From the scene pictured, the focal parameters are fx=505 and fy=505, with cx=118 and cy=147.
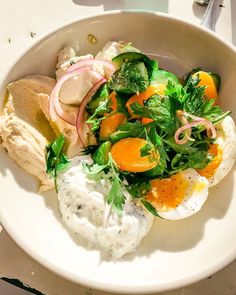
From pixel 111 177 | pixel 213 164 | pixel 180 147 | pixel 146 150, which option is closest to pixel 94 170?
pixel 111 177

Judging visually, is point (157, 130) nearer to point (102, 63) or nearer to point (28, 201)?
point (102, 63)

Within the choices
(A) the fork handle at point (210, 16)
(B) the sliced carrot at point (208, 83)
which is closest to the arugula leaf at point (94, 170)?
(B) the sliced carrot at point (208, 83)

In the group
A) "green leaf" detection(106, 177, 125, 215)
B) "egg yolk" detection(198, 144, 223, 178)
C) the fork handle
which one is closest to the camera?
"green leaf" detection(106, 177, 125, 215)

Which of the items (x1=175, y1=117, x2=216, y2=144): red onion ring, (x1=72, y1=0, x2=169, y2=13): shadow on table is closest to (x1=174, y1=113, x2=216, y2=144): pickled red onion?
(x1=175, y1=117, x2=216, y2=144): red onion ring

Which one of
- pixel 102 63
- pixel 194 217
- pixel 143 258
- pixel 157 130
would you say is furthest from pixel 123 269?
pixel 102 63

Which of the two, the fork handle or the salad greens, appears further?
the fork handle

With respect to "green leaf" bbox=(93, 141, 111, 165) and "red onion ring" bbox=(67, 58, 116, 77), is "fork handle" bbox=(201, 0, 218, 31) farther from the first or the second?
"green leaf" bbox=(93, 141, 111, 165)

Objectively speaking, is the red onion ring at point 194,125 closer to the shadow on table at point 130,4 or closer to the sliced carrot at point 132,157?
the sliced carrot at point 132,157
